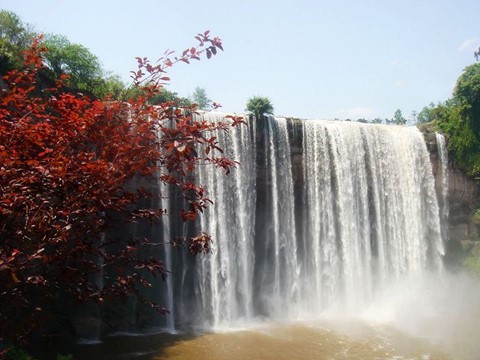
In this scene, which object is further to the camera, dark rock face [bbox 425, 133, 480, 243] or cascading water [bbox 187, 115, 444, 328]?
dark rock face [bbox 425, 133, 480, 243]

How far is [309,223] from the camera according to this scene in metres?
19.4

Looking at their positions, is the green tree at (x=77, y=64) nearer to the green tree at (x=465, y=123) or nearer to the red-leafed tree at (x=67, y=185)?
the red-leafed tree at (x=67, y=185)

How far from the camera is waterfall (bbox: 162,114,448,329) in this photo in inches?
668

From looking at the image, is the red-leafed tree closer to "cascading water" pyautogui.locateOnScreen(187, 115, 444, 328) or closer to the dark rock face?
"cascading water" pyautogui.locateOnScreen(187, 115, 444, 328)

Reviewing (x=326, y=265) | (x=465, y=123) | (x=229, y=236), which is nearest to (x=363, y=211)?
(x=326, y=265)

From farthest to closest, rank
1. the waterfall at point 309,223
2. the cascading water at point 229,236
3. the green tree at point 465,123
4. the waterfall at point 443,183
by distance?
the green tree at point 465,123, the waterfall at point 443,183, the waterfall at point 309,223, the cascading water at point 229,236

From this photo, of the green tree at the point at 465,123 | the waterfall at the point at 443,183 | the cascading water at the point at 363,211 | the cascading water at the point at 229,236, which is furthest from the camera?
the green tree at the point at 465,123

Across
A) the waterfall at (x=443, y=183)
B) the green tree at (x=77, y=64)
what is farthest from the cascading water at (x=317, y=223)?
the green tree at (x=77, y=64)

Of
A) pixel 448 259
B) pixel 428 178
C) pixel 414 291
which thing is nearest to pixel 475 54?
pixel 428 178

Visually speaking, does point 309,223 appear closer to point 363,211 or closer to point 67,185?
point 363,211

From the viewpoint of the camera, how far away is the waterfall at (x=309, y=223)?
16969 millimetres

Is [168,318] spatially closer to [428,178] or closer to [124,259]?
[124,259]

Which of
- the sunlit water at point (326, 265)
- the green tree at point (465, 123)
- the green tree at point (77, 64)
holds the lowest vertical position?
the sunlit water at point (326, 265)

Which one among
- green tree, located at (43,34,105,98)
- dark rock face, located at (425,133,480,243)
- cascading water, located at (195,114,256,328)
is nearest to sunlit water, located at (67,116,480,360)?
cascading water, located at (195,114,256,328)
